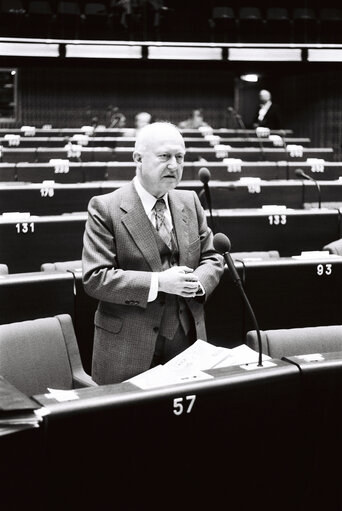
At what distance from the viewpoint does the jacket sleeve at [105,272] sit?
6.85 ft

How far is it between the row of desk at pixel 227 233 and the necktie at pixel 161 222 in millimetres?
2032

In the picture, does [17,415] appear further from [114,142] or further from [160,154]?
[114,142]

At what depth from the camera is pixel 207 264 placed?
7.49 feet

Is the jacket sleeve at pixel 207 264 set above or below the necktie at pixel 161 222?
below

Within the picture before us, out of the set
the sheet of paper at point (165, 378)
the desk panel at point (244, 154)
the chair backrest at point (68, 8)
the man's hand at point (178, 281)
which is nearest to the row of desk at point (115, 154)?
the desk panel at point (244, 154)

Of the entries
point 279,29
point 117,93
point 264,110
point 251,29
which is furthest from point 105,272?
point 117,93

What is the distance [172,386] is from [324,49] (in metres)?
11.4

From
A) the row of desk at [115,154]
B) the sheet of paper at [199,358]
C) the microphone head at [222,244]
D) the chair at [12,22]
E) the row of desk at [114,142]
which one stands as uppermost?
the chair at [12,22]

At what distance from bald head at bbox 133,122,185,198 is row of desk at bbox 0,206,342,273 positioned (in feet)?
7.03

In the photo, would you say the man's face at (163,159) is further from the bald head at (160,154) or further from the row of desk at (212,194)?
the row of desk at (212,194)

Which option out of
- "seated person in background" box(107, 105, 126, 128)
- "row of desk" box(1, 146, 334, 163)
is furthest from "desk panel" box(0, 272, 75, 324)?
"seated person in background" box(107, 105, 126, 128)

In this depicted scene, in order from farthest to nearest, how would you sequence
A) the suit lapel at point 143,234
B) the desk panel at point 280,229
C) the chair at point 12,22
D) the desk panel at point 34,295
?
the chair at point 12,22 < the desk panel at point 280,229 < the desk panel at point 34,295 < the suit lapel at point 143,234

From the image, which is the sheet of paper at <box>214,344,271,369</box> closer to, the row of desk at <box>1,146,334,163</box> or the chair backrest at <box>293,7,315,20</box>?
the row of desk at <box>1,146,334,163</box>

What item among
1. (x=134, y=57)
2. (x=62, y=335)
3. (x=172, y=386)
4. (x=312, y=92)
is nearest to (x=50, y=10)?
(x=134, y=57)
